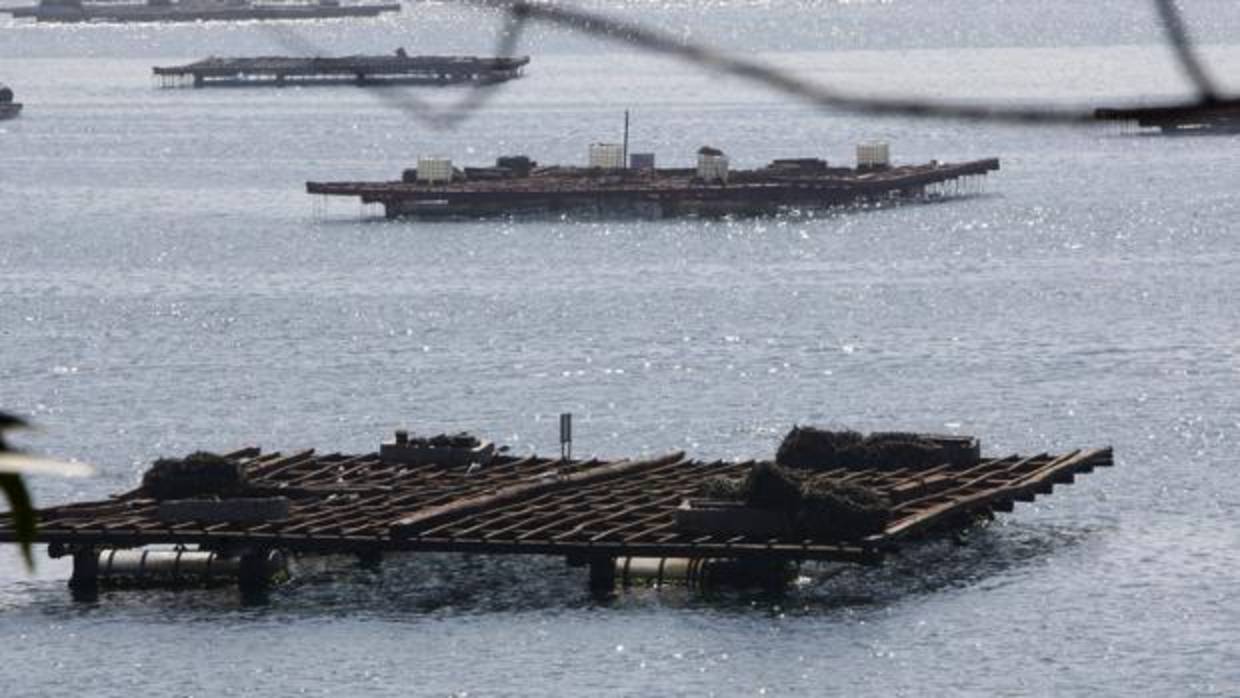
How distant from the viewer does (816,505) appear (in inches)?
2756

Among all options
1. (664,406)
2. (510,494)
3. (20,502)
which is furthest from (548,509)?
(20,502)

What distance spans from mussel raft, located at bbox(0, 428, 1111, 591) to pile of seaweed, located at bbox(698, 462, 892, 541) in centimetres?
3

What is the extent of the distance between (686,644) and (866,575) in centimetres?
918

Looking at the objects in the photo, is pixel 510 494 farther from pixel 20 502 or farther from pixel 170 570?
pixel 20 502

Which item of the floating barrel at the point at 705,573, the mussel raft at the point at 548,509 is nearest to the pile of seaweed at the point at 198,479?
the mussel raft at the point at 548,509

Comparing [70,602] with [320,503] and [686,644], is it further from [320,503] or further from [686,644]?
[686,644]

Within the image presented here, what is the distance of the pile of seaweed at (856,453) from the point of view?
84.6 meters

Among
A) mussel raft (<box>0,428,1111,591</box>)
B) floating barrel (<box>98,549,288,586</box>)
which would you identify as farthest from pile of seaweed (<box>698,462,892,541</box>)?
floating barrel (<box>98,549,288,586</box>)

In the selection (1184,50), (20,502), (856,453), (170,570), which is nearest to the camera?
(20,502)

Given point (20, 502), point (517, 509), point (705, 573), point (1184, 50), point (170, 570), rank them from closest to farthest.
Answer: point (20, 502)
point (1184, 50)
point (705, 573)
point (170, 570)
point (517, 509)

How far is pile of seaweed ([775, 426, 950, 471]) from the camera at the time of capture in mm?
84625

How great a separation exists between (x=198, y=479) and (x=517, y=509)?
738cm

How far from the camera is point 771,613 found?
230 ft

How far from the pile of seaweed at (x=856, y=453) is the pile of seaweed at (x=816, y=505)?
542 inches
